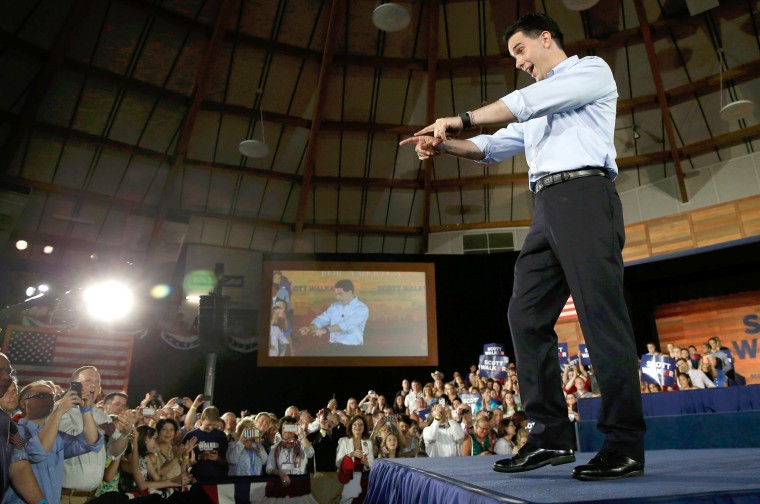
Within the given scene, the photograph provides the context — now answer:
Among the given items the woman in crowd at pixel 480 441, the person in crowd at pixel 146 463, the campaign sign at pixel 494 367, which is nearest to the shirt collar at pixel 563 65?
the person in crowd at pixel 146 463

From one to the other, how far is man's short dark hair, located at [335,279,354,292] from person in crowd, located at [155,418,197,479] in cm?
565

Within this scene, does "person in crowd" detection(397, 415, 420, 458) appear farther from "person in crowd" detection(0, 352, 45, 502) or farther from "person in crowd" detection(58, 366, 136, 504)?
"person in crowd" detection(0, 352, 45, 502)

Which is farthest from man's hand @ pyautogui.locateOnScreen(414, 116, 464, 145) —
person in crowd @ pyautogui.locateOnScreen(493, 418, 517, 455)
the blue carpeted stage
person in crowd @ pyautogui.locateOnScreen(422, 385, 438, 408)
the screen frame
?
the screen frame

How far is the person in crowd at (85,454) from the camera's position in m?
3.20

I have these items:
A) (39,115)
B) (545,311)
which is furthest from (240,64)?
(545,311)

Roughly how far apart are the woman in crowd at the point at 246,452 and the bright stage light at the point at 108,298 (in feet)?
17.2

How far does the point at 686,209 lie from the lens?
1032 cm

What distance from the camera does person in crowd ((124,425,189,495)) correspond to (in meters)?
4.36

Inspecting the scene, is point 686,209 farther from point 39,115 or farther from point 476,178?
point 39,115

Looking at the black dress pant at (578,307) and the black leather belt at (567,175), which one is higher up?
the black leather belt at (567,175)

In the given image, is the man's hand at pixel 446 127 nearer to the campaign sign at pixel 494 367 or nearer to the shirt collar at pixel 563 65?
the shirt collar at pixel 563 65

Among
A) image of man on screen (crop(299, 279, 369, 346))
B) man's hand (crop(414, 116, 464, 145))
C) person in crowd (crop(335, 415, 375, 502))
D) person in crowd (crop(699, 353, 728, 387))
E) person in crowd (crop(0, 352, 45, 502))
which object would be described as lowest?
person in crowd (crop(335, 415, 375, 502))

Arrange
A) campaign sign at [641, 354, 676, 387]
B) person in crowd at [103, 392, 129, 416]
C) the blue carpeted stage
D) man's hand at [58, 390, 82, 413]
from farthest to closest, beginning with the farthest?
campaign sign at [641, 354, 676, 387] < person in crowd at [103, 392, 129, 416] < man's hand at [58, 390, 82, 413] < the blue carpeted stage

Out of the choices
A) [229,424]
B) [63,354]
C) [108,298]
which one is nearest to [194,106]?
[108,298]
